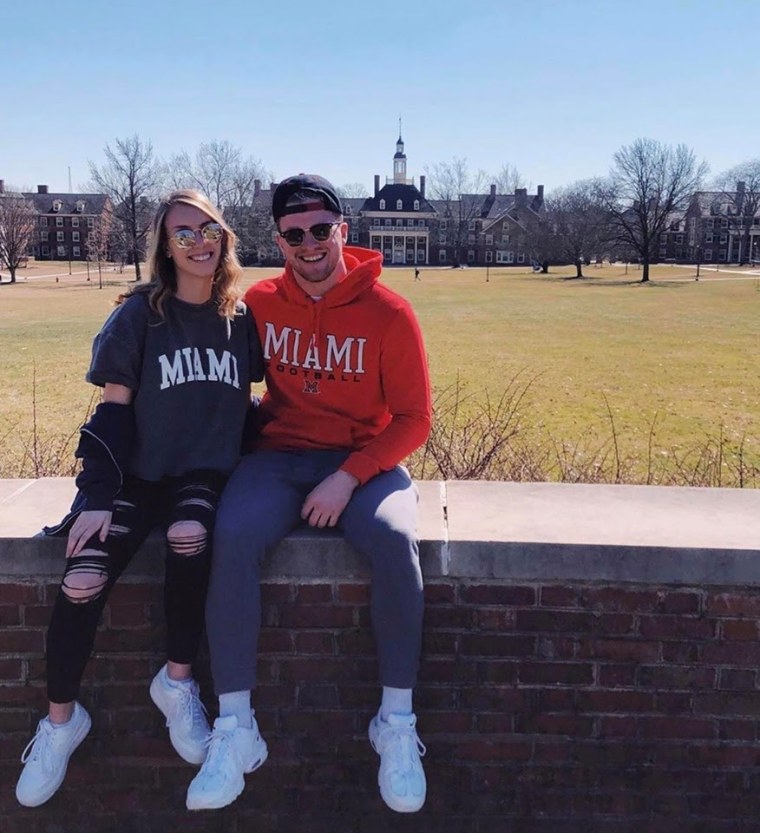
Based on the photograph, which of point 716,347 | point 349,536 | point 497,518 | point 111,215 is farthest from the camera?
point 111,215

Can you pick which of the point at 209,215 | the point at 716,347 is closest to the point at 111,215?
the point at 716,347

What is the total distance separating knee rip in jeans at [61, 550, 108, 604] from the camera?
2.48 metres

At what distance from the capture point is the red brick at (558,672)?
2.63 metres

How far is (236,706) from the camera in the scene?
2.51 meters

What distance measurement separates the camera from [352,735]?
2.70 m

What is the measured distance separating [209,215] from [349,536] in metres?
1.28

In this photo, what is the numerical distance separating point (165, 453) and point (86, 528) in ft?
1.35

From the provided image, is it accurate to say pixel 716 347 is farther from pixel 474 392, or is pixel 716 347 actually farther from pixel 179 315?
pixel 179 315

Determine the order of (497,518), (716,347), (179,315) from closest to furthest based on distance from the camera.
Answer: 1. (497,518)
2. (179,315)
3. (716,347)

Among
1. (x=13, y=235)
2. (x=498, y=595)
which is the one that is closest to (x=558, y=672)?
(x=498, y=595)

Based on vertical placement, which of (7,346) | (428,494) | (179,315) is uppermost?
(179,315)

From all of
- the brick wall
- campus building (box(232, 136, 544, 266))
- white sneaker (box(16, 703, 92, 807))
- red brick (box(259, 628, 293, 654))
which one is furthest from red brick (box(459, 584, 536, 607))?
campus building (box(232, 136, 544, 266))

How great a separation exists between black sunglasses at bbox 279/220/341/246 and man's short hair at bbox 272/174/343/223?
0.20 feet

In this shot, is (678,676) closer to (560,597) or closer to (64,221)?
(560,597)
